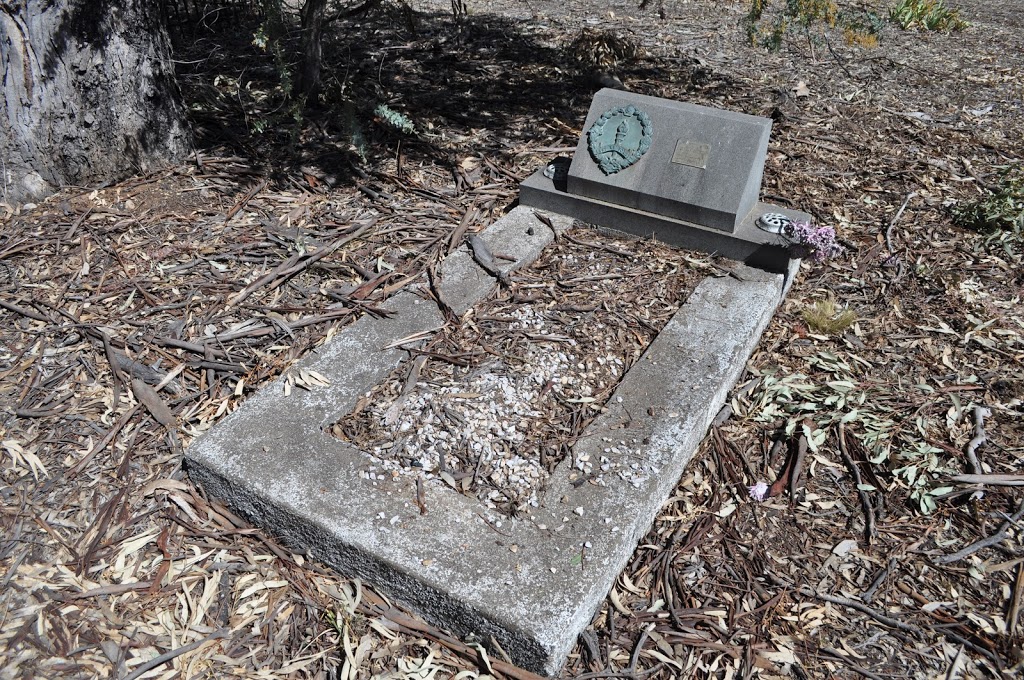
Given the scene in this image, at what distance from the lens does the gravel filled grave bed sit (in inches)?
114

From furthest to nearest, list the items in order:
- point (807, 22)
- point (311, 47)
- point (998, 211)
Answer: point (807, 22) → point (311, 47) → point (998, 211)

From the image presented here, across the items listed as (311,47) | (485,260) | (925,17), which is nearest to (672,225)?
(485,260)

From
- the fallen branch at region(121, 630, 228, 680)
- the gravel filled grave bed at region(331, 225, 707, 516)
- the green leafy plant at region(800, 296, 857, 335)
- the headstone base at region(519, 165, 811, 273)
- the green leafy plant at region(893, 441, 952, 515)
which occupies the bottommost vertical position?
the green leafy plant at region(893, 441, 952, 515)

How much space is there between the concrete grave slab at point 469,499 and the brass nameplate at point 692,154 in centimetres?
110

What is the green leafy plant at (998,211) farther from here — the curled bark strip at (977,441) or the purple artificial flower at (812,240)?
the curled bark strip at (977,441)

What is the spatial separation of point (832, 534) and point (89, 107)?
440cm

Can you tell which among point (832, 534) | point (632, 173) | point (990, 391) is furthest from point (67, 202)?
point (990, 391)

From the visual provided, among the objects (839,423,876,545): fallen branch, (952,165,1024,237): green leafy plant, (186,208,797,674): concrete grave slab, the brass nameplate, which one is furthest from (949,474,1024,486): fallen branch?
(952,165,1024,237): green leafy plant

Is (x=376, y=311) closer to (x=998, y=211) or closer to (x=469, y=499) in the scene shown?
(x=469, y=499)

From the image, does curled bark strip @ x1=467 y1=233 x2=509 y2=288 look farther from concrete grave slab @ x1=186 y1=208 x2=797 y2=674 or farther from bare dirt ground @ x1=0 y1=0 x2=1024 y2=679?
concrete grave slab @ x1=186 y1=208 x2=797 y2=674

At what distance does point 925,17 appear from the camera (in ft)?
25.9

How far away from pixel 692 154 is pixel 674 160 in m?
0.10

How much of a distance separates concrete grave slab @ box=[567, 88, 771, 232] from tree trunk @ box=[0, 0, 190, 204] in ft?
8.42

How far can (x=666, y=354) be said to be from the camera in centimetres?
339
